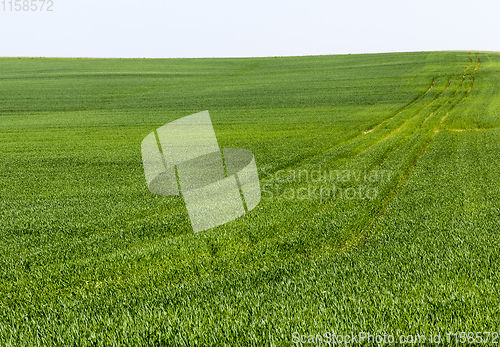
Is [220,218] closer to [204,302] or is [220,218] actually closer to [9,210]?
[204,302]

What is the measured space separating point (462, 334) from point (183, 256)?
5819 millimetres

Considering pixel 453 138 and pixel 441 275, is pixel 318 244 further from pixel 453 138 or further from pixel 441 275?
pixel 453 138

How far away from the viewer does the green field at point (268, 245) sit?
5.41m

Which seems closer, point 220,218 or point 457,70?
point 220,218

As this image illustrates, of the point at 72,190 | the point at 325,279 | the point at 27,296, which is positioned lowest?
the point at 72,190

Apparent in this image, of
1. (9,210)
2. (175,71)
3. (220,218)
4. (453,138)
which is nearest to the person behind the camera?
(220,218)

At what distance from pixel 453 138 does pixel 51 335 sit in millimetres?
27766

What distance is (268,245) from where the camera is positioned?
360 inches

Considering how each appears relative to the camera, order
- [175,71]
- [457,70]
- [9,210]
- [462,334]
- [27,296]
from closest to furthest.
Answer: [462,334] → [27,296] → [9,210] → [457,70] → [175,71]

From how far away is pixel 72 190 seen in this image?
1716cm

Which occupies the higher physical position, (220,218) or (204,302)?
(204,302)

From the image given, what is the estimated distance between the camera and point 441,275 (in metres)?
6.80

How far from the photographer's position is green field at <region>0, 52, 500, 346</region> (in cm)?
541

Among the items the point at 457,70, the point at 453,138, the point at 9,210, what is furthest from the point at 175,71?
the point at 9,210
